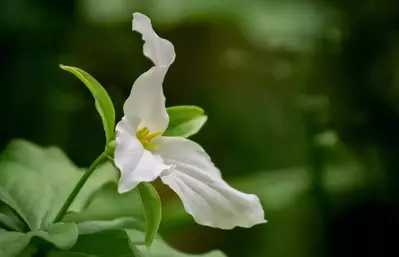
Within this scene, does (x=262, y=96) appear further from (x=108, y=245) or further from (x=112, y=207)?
(x=108, y=245)

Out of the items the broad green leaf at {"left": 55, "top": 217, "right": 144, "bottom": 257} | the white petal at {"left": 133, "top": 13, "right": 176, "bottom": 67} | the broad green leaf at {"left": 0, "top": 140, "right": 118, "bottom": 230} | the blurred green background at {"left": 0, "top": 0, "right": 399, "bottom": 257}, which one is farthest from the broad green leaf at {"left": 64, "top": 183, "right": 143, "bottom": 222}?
the white petal at {"left": 133, "top": 13, "right": 176, "bottom": 67}

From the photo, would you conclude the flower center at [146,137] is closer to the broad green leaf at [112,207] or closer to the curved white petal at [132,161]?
the curved white petal at [132,161]

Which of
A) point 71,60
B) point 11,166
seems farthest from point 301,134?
point 11,166

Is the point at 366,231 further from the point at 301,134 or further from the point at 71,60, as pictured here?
the point at 71,60

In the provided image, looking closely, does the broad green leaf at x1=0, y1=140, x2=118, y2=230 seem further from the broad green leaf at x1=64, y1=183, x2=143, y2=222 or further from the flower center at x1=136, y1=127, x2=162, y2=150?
the broad green leaf at x1=64, y1=183, x2=143, y2=222

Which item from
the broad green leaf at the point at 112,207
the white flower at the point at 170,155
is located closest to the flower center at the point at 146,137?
the white flower at the point at 170,155

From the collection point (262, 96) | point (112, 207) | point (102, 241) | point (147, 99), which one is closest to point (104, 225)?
A: point (102, 241)
